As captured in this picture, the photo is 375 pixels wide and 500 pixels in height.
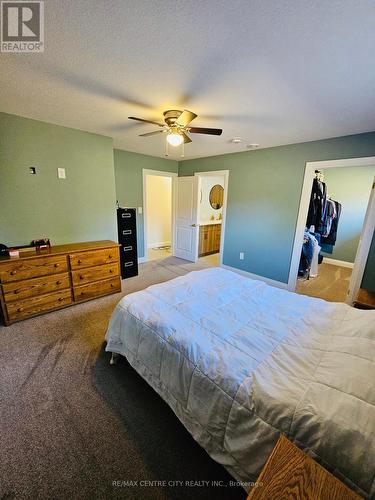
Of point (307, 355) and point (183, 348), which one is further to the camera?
point (183, 348)

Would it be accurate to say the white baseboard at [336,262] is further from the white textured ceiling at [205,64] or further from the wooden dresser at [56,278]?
the wooden dresser at [56,278]

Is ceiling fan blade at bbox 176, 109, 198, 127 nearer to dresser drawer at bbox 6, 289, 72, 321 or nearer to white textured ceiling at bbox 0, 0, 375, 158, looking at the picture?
white textured ceiling at bbox 0, 0, 375, 158

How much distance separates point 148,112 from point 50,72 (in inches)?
35.9

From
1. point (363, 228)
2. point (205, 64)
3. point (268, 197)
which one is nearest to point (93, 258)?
point (205, 64)

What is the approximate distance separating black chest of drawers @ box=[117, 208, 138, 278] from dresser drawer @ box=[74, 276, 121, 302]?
69cm

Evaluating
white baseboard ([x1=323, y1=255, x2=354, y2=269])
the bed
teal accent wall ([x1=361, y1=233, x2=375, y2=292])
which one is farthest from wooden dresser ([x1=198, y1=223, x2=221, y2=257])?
the bed

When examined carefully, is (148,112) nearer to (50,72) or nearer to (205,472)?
(50,72)

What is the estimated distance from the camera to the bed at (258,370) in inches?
31.7

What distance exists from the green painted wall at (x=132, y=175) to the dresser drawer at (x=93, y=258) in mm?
1580

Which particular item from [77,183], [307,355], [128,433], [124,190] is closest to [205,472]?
[128,433]

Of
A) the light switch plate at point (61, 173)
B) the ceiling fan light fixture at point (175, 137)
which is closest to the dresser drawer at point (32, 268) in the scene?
the light switch plate at point (61, 173)

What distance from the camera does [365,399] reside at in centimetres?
86

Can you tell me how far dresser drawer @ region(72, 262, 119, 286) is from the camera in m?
2.79

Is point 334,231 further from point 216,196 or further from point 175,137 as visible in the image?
point 175,137
